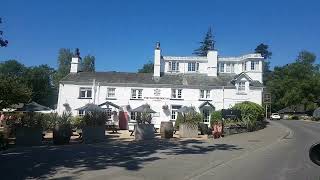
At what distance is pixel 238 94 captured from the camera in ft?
157

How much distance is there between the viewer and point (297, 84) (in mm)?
88500

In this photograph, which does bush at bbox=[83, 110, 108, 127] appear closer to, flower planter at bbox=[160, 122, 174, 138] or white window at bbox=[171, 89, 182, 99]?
flower planter at bbox=[160, 122, 174, 138]

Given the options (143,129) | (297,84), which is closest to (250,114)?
(143,129)

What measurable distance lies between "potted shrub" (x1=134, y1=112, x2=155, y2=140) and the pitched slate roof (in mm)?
21721

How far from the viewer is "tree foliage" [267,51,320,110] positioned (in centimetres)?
8619

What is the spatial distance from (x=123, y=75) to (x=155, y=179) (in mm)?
39785

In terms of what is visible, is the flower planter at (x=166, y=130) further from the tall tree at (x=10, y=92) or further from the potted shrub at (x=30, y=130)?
the tall tree at (x=10, y=92)

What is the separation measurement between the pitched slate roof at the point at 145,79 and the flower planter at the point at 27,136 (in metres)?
27.2

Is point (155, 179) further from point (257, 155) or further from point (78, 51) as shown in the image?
point (78, 51)

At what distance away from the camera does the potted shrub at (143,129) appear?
83.3 ft

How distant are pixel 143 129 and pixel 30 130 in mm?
7000

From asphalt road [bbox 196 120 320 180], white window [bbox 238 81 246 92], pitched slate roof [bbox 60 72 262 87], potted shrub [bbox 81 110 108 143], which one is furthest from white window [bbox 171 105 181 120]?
asphalt road [bbox 196 120 320 180]

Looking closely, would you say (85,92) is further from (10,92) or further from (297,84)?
(297,84)

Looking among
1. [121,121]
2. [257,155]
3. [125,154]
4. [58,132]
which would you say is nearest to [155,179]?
[125,154]
